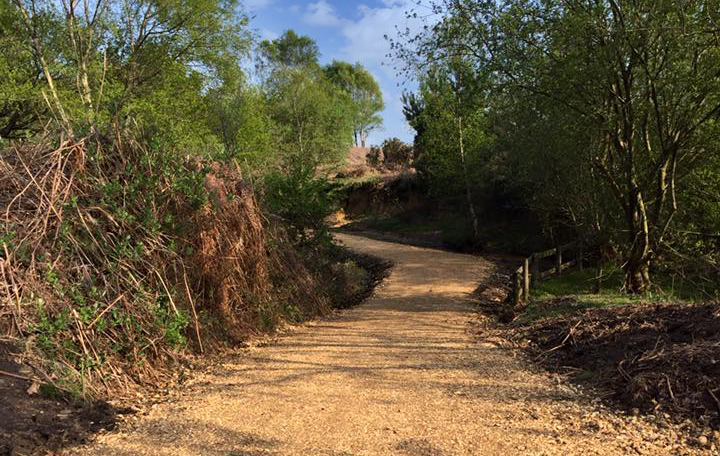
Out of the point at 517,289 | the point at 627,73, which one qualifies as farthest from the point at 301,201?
the point at 627,73

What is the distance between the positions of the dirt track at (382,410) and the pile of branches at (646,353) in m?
0.39

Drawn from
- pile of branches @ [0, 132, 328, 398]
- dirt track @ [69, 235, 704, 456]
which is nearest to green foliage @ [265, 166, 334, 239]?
pile of branches @ [0, 132, 328, 398]

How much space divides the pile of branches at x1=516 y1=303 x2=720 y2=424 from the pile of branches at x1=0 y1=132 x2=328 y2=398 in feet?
15.0

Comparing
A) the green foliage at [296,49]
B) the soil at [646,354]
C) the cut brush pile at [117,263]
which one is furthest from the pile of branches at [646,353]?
the green foliage at [296,49]

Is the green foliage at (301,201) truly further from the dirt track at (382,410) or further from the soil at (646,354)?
the soil at (646,354)

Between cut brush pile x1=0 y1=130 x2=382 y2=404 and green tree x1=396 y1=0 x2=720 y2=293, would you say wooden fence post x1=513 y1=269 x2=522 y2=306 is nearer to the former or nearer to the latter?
green tree x1=396 y1=0 x2=720 y2=293

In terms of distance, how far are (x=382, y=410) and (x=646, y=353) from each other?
273 centimetres

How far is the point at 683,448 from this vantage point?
12.4 ft

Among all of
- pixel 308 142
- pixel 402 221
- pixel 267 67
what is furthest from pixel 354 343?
pixel 267 67

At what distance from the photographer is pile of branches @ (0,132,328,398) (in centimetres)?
520

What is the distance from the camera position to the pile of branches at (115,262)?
520 centimetres

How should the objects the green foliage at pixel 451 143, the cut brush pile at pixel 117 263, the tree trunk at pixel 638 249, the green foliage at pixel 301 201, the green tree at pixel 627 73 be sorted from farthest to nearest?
the green foliage at pixel 451 143 < the green foliage at pixel 301 201 < the tree trunk at pixel 638 249 < the green tree at pixel 627 73 < the cut brush pile at pixel 117 263

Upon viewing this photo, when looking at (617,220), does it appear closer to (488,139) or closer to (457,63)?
(457,63)

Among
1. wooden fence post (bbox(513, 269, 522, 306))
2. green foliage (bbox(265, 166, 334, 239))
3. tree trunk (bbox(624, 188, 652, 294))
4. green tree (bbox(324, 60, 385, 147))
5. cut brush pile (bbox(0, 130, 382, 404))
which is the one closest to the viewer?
cut brush pile (bbox(0, 130, 382, 404))
